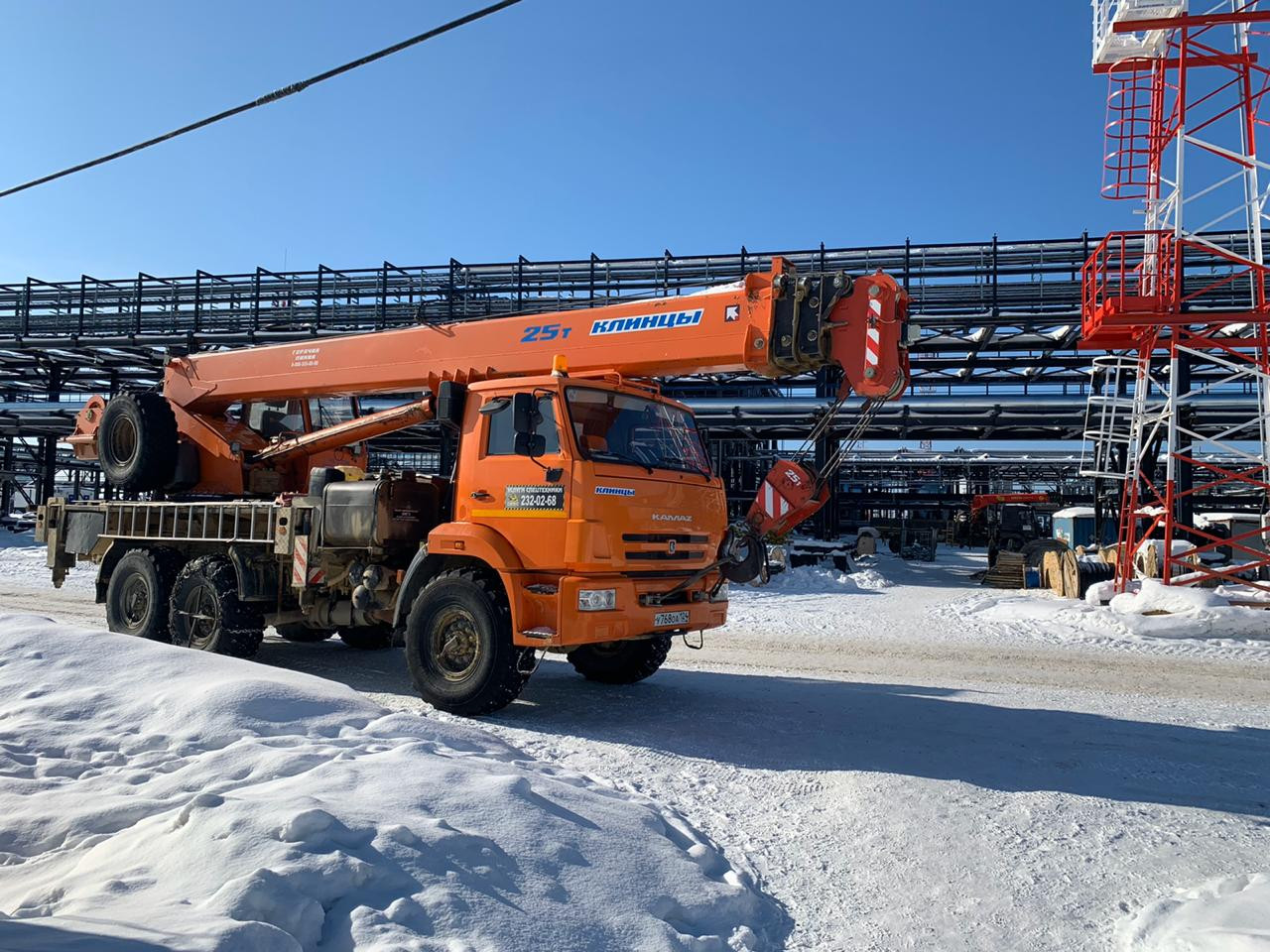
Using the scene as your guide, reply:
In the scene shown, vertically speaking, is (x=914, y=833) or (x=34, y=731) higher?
(x=34, y=731)

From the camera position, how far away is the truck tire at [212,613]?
9.23 meters

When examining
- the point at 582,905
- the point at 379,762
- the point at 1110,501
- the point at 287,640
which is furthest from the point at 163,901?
the point at 1110,501

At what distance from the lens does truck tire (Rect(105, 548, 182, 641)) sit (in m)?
9.93

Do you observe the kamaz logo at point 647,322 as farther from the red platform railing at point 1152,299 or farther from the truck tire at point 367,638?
the red platform railing at point 1152,299

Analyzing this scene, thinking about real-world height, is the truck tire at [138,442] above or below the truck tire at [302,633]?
above

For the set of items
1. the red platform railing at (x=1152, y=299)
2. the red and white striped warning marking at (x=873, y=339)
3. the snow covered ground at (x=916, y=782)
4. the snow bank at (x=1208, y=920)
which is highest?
the red platform railing at (x=1152, y=299)

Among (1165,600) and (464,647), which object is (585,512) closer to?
(464,647)

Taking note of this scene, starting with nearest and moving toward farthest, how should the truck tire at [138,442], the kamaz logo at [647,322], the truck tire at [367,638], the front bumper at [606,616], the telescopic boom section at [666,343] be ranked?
the front bumper at [606,616] → the telescopic boom section at [666,343] → the kamaz logo at [647,322] → the truck tire at [138,442] → the truck tire at [367,638]

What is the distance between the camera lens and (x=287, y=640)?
1190 centimetres

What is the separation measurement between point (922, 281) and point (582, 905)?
82.5 ft

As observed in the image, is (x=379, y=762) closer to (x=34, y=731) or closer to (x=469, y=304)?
(x=34, y=731)

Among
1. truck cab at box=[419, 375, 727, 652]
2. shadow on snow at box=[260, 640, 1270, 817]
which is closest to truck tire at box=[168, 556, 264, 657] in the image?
shadow on snow at box=[260, 640, 1270, 817]

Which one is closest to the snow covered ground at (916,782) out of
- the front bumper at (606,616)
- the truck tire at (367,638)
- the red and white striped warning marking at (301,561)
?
the truck tire at (367,638)

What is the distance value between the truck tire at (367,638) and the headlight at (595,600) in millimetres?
5003
